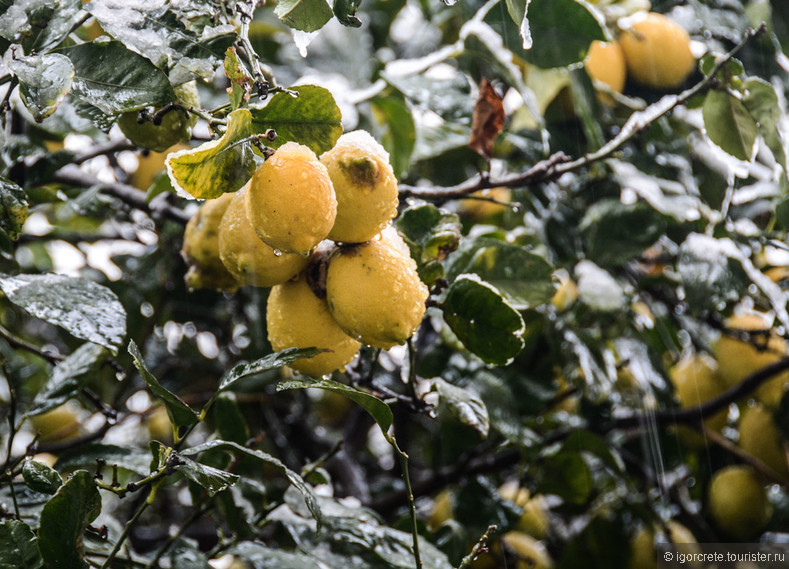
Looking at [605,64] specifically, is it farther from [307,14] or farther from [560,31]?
[307,14]

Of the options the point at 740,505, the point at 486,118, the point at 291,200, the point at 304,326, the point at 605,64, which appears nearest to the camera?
the point at 291,200

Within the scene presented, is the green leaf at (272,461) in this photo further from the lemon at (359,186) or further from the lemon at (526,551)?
the lemon at (526,551)

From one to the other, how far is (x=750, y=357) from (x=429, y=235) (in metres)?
0.89

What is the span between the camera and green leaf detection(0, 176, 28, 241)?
25.5 inches

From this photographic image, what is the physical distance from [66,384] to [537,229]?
0.75 m

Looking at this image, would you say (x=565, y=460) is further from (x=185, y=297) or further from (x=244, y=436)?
(x=185, y=297)

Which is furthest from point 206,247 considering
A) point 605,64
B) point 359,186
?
point 605,64

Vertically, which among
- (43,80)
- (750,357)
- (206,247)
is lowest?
(750,357)

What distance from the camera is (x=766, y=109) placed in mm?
832

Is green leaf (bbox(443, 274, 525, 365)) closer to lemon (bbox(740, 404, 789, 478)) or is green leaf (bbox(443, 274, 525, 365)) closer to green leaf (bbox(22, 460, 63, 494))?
green leaf (bbox(22, 460, 63, 494))

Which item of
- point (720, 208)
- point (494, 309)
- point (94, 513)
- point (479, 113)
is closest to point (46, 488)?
point (94, 513)

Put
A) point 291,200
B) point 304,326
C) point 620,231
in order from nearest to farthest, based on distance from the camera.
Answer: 1. point 291,200
2. point 304,326
3. point 620,231

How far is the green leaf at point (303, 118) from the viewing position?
1.96 ft

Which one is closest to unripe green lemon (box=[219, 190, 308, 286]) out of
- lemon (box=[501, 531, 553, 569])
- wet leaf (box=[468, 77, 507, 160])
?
wet leaf (box=[468, 77, 507, 160])
